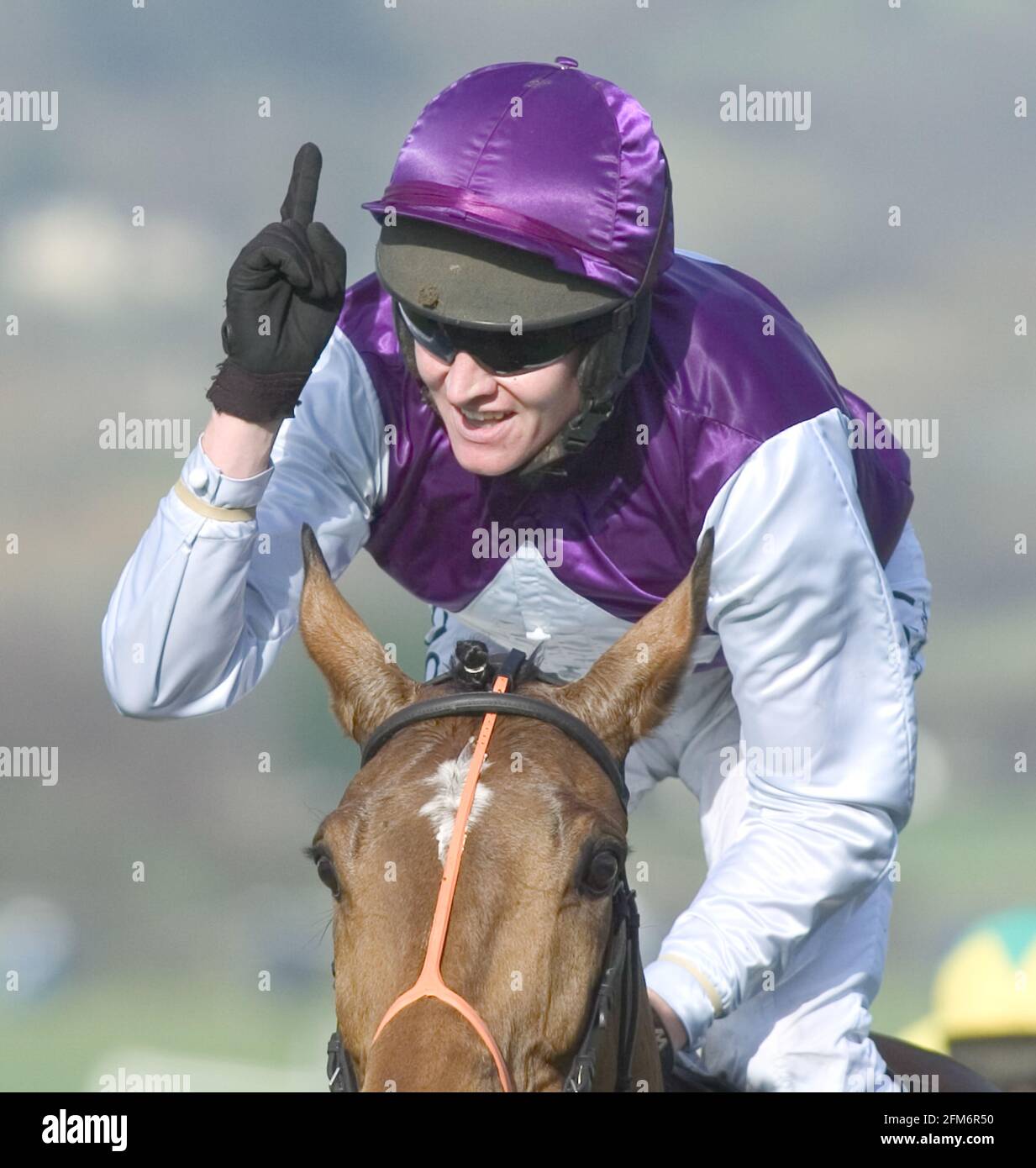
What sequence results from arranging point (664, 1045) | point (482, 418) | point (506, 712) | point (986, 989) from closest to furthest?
1. point (506, 712)
2. point (664, 1045)
3. point (482, 418)
4. point (986, 989)

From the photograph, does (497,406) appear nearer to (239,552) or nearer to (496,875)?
(239,552)

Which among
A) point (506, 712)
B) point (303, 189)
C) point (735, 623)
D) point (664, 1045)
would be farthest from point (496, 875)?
point (303, 189)

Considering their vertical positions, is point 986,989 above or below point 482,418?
below

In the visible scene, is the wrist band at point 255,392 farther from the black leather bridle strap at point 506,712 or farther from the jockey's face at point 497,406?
the black leather bridle strap at point 506,712

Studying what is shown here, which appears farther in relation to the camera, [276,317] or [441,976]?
[276,317]

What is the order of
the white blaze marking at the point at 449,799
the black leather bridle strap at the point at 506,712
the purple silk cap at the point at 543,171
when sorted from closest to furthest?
the white blaze marking at the point at 449,799 < the black leather bridle strap at the point at 506,712 < the purple silk cap at the point at 543,171

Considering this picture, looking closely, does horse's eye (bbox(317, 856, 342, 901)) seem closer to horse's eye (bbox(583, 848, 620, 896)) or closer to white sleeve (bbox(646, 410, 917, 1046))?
horse's eye (bbox(583, 848, 620, 896))

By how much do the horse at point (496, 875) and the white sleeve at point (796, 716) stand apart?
1.02 feet

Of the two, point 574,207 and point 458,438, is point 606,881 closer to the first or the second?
point 458,438

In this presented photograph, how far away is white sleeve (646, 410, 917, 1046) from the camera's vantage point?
2422 millimetres

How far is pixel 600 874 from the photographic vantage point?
1.89 m

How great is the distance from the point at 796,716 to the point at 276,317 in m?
0.97

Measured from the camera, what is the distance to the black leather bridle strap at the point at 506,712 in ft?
6.64

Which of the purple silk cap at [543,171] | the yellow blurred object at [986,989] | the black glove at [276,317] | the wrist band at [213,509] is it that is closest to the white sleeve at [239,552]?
the wrist band at [213,509]
